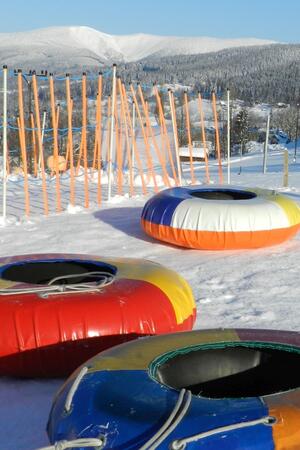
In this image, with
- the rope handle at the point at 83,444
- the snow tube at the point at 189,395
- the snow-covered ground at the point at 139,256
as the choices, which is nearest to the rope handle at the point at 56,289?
the snow-covered ground at the point at 139,256

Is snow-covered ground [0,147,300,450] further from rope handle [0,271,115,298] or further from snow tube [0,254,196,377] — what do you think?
rope handle [0,271,115,298]

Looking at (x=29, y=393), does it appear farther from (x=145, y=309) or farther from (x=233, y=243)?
(x=233, y=243)

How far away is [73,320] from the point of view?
3574 millimetres

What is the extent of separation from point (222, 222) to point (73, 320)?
320cm

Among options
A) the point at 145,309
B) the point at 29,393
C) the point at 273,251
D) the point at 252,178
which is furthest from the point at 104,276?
the point at 252,178

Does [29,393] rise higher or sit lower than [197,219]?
lower

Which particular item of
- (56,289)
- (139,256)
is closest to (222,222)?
(139,256)

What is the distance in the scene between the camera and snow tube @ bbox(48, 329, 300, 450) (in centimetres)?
205

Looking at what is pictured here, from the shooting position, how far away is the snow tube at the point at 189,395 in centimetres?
205

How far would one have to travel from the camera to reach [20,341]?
358 centimetres

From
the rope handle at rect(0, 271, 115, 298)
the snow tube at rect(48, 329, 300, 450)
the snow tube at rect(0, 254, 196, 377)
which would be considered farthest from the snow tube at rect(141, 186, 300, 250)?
the snow tube at rect(48, 329, 300, 450)

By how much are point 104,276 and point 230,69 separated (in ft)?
368

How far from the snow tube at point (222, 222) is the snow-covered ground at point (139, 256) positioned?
0.51 ft

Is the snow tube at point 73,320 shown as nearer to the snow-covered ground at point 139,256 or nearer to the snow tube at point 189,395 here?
the snow-covered ground at point 139,256
